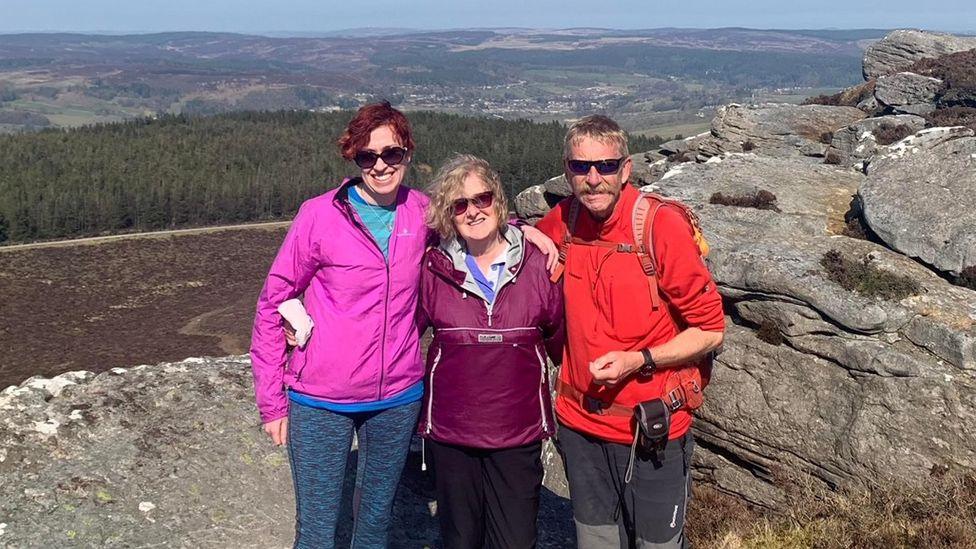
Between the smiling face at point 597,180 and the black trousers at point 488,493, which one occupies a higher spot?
the smiling face at point 597,180

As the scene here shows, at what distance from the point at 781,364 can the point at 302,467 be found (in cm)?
690

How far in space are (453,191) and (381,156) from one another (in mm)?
619

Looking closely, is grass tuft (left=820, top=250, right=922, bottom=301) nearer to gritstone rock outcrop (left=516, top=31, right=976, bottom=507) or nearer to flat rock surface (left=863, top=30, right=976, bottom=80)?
gritstone rock outcrop (left=516, top=31, right=976, bottom=507)

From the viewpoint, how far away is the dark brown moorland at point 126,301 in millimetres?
39812

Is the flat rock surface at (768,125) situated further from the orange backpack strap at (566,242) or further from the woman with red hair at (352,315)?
the woman with red hair at (352,315)

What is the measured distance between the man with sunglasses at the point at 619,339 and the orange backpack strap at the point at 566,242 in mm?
13

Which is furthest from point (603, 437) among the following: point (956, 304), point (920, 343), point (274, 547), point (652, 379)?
point (956, 304)

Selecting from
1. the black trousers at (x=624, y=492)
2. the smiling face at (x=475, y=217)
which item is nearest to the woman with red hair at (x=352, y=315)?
the smiling face at (x=475, y=217)

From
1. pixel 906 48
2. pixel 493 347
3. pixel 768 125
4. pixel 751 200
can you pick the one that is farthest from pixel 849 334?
pixel 906 48

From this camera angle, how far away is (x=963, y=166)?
1172cm

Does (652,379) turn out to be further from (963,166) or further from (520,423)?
(963,166)

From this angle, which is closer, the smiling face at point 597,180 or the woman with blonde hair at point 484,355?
the smiling face at point 597,180

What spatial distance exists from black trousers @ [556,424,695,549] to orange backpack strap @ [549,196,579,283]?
49.7 inches

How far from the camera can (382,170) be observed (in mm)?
5582
